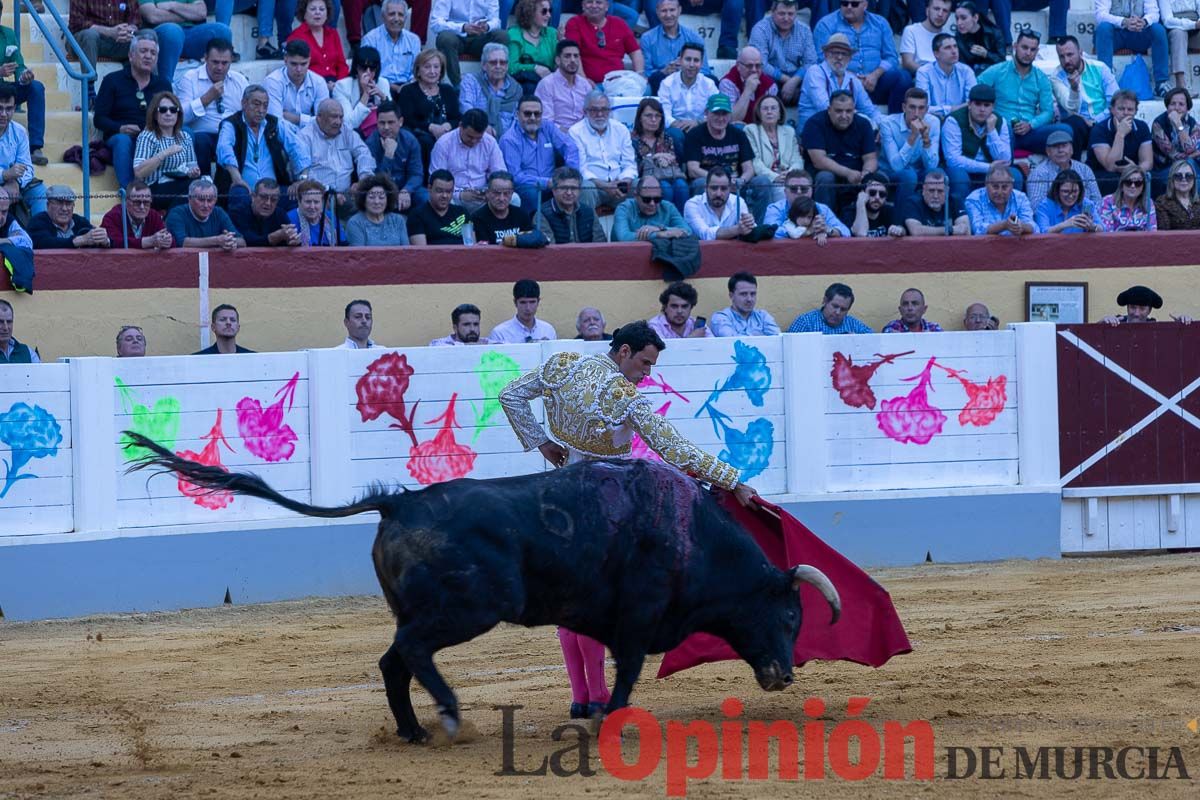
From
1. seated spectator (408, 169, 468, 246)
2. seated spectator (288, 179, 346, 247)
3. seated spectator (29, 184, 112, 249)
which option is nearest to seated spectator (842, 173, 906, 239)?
seated spectator (408, 169, 468, 246)

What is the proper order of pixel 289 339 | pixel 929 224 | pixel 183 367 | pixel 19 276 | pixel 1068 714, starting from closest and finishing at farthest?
pixel 1068 714
pixel 183 367
pixel 19 276
pixel 289 339
pixel 929 224

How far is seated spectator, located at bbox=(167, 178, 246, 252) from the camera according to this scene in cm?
1116

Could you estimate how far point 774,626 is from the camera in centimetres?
658

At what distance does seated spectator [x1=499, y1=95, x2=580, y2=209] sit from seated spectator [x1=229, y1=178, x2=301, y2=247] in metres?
1.78

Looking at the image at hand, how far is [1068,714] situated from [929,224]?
6929 mm

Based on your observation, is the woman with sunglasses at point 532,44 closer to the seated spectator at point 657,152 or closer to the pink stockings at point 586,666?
the seated spectator at point 657,152

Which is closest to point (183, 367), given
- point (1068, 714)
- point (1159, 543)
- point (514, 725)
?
point (514, 725)

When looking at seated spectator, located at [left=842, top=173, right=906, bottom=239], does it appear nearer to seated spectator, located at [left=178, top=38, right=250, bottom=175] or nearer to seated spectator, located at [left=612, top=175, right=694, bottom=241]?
seated spectator, located at [left=612, top=175, right=694, bottom=241]

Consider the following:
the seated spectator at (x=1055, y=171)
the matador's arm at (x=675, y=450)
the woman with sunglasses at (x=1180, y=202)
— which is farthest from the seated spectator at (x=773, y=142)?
the matador's arm at (x=675, y=450)

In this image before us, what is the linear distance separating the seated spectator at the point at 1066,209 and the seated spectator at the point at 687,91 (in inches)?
103

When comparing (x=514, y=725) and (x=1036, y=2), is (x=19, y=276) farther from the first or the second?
(x=1036, y=2)

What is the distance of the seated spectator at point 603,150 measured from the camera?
41.2ft

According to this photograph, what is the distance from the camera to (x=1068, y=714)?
6.49 meters

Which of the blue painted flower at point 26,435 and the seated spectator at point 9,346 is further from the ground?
the seated spectator at point 9,346
